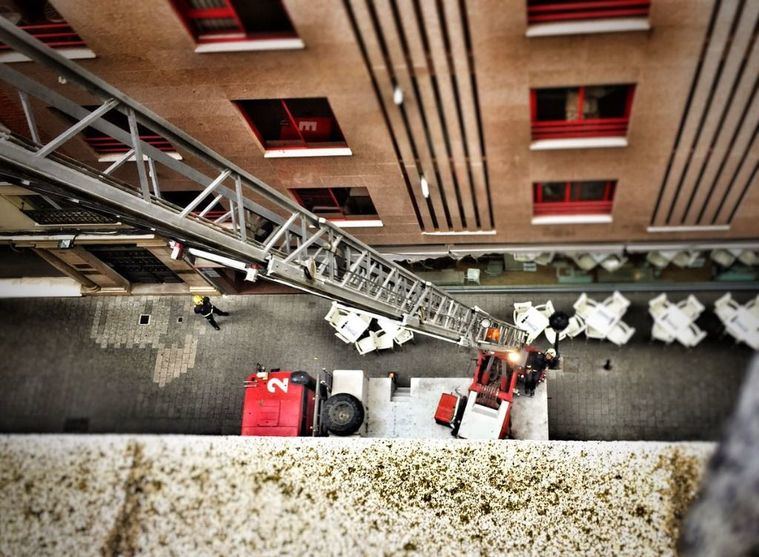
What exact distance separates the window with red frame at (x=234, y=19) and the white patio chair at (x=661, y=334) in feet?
48.9

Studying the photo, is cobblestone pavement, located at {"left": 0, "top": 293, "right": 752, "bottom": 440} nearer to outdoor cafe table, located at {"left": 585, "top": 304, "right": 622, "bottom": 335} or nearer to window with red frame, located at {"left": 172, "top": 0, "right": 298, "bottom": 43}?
outdoor cafe table, located at {"left": 585, "top": 304, "right": 622, "bottom": 335}

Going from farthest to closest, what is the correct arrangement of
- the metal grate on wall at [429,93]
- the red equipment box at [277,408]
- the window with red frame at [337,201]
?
1. the window with red frame at [337,201]
2. the red equipment box at [277,408]
3. the metal grate on wall at [429,93]

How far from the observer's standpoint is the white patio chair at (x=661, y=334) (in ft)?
56.9

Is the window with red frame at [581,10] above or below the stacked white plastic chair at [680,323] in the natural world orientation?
above

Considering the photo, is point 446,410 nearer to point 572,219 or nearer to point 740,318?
point 572,219

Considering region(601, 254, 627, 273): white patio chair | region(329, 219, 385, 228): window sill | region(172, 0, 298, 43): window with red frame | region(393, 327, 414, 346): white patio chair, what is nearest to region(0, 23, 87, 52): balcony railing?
region(172, 0, 298, 43): window with red frame

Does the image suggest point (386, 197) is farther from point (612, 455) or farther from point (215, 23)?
point (612, 455)

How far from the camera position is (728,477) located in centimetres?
220

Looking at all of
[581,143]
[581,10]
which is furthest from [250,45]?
[581,143]

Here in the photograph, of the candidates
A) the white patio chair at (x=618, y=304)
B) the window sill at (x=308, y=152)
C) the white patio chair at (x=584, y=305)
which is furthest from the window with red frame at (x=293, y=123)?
the white patio chair at (x=618, y=304)

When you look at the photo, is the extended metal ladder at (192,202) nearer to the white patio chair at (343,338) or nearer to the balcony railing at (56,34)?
the balcony railing at (56,34)

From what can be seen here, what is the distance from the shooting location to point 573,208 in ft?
48.9

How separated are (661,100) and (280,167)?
9.28 m

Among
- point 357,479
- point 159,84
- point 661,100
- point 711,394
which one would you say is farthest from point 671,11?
point 711,394
